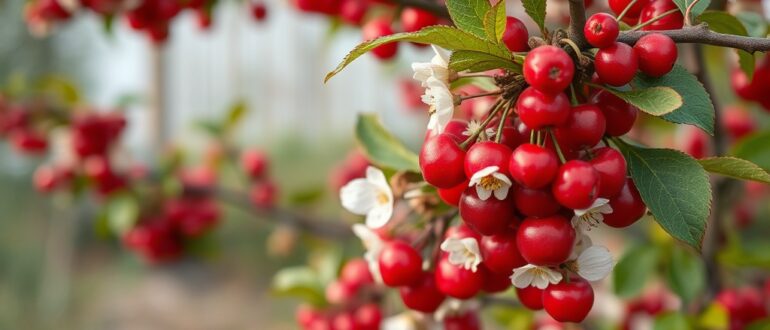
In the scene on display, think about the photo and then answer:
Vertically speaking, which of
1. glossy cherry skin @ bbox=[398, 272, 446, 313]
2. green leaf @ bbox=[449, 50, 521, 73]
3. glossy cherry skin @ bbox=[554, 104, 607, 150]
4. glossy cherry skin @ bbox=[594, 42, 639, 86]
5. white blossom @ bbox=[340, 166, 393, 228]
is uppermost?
green leaf @ bbox=[449, 50, 521, 73]

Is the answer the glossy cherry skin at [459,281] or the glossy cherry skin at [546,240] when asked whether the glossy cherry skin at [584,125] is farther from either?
the glossy cherry skin at [459,281]

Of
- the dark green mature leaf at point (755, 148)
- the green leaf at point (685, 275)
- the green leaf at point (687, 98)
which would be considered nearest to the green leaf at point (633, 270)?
the green leaf at point (685, 275)

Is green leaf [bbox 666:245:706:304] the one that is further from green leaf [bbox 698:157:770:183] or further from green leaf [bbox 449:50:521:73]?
green leaf [bbox 449:50:521:73]

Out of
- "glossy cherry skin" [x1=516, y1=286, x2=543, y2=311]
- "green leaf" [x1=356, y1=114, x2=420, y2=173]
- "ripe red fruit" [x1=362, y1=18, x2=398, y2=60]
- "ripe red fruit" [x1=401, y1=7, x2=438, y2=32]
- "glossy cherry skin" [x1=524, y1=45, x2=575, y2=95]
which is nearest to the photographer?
"glossy cherry skin" [x1=524, y1=45, x2=575, y2=95]

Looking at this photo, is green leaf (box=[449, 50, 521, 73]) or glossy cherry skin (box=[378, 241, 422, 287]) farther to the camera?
glossy cherry skin (box=[378, 241, 422, 287])

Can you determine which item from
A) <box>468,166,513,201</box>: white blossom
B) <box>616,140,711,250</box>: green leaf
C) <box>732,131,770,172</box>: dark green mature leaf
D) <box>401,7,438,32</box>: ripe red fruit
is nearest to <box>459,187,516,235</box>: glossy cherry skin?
<box>468,166,513,201</box>: white blossom

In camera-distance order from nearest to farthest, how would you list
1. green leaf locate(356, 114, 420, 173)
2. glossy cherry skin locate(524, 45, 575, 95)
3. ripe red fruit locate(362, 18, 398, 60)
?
1. glossy cherry skin locate(524, 45, 575, 95)
2. green leaf locate(356, 114, 420, 173)
3. ripe red fruit locate(362, 18, 398, 60)

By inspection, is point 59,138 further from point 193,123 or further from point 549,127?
point 549,127
